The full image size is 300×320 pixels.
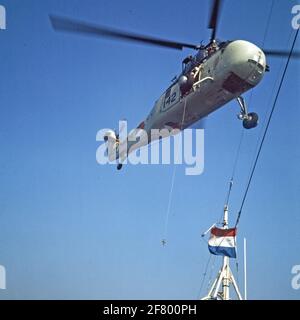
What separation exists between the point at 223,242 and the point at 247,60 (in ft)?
12.9

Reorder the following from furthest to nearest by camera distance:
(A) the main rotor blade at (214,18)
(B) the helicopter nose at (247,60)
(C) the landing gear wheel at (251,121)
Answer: (C) the landing gear wheel at (251,121) → (B) the helicopter nose at (247,60) → (A) the main rotor blade at (214,18)

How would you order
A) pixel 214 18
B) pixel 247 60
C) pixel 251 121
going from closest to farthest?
pixel 214 18
pixel 247 60
pixel 251 121

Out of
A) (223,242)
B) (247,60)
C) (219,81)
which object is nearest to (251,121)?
(219,81)

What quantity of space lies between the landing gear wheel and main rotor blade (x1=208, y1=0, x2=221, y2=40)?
2029 mm

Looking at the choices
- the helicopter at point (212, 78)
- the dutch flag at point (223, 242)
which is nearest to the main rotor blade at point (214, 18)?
the helicopter at point (212, 78)

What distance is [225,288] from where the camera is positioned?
1252 centimetres

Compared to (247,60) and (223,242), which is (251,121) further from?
(223,242)

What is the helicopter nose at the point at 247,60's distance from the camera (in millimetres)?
11883

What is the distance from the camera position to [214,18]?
1159 centimetres

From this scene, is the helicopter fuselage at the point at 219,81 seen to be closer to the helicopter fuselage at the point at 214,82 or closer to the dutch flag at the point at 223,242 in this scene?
the helicopter fuselage at the point at 214,82

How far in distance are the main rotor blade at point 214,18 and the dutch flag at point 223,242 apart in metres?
4.44

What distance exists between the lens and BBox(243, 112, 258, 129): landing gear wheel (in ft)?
41.5

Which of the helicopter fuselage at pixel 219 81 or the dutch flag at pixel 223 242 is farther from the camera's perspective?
the helicopter fuselage at pixel 219 81
